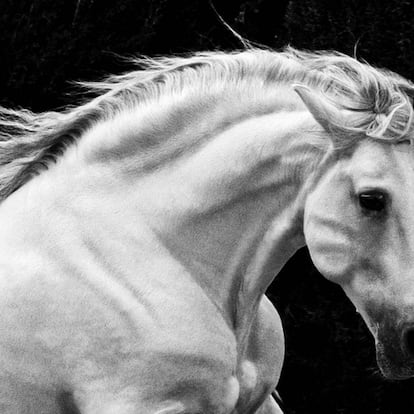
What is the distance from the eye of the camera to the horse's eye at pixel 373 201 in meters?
3.27

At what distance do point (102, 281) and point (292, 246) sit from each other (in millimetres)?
579

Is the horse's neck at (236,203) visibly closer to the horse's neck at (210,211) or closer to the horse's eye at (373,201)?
the horse's neck at (210,211)

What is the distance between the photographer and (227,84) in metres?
3.52

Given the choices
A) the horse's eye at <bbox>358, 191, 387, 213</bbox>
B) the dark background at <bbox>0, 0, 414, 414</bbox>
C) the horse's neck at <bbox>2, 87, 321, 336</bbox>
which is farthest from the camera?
the dark background at <bbox>0, 0, 414, 414</bbox>

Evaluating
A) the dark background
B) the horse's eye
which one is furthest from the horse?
the dark background


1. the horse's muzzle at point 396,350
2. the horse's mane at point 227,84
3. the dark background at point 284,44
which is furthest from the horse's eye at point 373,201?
the dark background at point 284,44

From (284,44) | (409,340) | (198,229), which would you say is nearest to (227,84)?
(198,229)

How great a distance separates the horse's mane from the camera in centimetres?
337

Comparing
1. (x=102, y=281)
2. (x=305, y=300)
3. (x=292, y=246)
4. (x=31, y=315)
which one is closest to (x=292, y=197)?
(x=292, y=246)

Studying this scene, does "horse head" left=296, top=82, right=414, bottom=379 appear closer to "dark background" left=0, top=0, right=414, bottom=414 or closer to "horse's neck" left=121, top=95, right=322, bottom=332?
"horse's neck" left=121, top=95, right=322, bottom=332

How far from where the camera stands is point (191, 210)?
3.47 metres

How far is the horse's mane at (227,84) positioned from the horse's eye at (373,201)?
16cm

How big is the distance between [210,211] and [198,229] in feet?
0.21

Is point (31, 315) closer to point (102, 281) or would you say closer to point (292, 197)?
point (102, 281)
